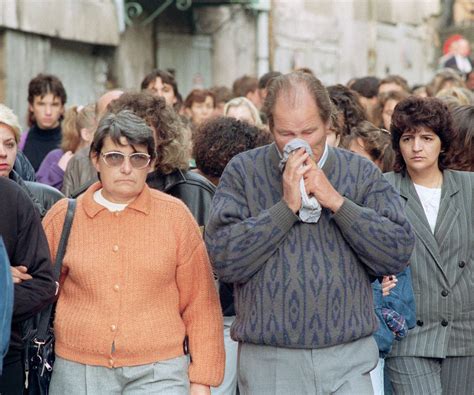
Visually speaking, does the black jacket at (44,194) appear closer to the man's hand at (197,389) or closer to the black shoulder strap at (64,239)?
the black shoulder strap at (64,239)

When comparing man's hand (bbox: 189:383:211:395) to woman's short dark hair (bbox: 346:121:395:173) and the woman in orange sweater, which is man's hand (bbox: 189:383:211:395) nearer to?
the woman in orange sweater

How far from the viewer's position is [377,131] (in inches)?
313

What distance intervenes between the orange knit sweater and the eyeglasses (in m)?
0.13

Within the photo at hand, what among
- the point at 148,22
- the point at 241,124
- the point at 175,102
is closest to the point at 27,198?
the point at 241,124

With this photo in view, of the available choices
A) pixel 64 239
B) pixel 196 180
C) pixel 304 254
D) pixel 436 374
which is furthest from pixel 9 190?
pixel 436 374

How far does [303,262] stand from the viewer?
528cm

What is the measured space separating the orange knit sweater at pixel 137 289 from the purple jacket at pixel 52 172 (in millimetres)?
3835

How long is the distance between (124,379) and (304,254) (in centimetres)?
97

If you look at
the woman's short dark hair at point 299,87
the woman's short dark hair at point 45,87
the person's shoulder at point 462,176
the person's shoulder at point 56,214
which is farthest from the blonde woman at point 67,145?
the woman's short dark hair at point 299,87

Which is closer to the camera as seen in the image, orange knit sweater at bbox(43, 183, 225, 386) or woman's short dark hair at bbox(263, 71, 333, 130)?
woman's short dark hair at bbox(263, 71, 333, 130)

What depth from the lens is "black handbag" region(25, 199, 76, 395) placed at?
5.66m

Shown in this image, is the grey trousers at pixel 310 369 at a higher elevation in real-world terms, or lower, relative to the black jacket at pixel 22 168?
lower

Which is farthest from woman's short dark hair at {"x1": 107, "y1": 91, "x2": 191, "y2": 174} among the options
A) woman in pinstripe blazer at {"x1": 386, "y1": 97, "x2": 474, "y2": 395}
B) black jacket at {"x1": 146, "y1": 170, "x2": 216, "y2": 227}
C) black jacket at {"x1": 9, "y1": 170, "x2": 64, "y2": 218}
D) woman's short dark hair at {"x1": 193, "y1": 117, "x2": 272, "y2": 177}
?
woman in pinstripe blazer at {"x1": 386, "y1": 97, "x2": 474, "y2": 395}

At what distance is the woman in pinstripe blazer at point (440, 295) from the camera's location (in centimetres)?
664
